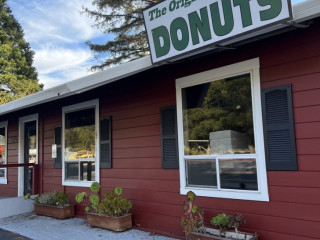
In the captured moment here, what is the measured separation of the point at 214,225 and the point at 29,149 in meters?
5.52

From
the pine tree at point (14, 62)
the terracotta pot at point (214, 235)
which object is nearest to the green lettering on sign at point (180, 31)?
the terracotta pot at point (214, 235)

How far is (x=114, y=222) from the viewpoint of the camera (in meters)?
4.38

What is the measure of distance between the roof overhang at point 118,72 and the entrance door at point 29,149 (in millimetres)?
765

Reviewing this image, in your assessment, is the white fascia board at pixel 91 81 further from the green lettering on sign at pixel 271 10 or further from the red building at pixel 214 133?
the green lettering on sign at pixel 271 10

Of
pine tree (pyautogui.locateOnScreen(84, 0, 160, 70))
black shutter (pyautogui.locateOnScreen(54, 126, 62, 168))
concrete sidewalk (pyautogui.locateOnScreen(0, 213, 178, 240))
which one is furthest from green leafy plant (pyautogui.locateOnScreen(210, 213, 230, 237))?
pine tree (pyautogui.locateOnScreen(84, 0, 160, 70))

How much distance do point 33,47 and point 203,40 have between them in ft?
68.0

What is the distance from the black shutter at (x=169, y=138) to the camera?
413cm

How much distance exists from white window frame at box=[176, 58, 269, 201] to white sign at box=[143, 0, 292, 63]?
0.67m

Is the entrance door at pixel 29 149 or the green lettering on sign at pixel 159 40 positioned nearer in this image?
the green lettering on sign at pixel 159 40

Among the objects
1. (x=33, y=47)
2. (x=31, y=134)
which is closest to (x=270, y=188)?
(x=31, y=134)

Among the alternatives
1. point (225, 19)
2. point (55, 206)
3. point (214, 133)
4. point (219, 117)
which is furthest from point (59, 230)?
point (225, 19)

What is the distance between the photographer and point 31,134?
24.2ft

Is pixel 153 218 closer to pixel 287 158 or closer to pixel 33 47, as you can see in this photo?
pixel 287 158

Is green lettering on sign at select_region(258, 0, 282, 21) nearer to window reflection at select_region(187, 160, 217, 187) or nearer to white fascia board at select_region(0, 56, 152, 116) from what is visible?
white fascia board at select_region(0, 56, 152, 116)
